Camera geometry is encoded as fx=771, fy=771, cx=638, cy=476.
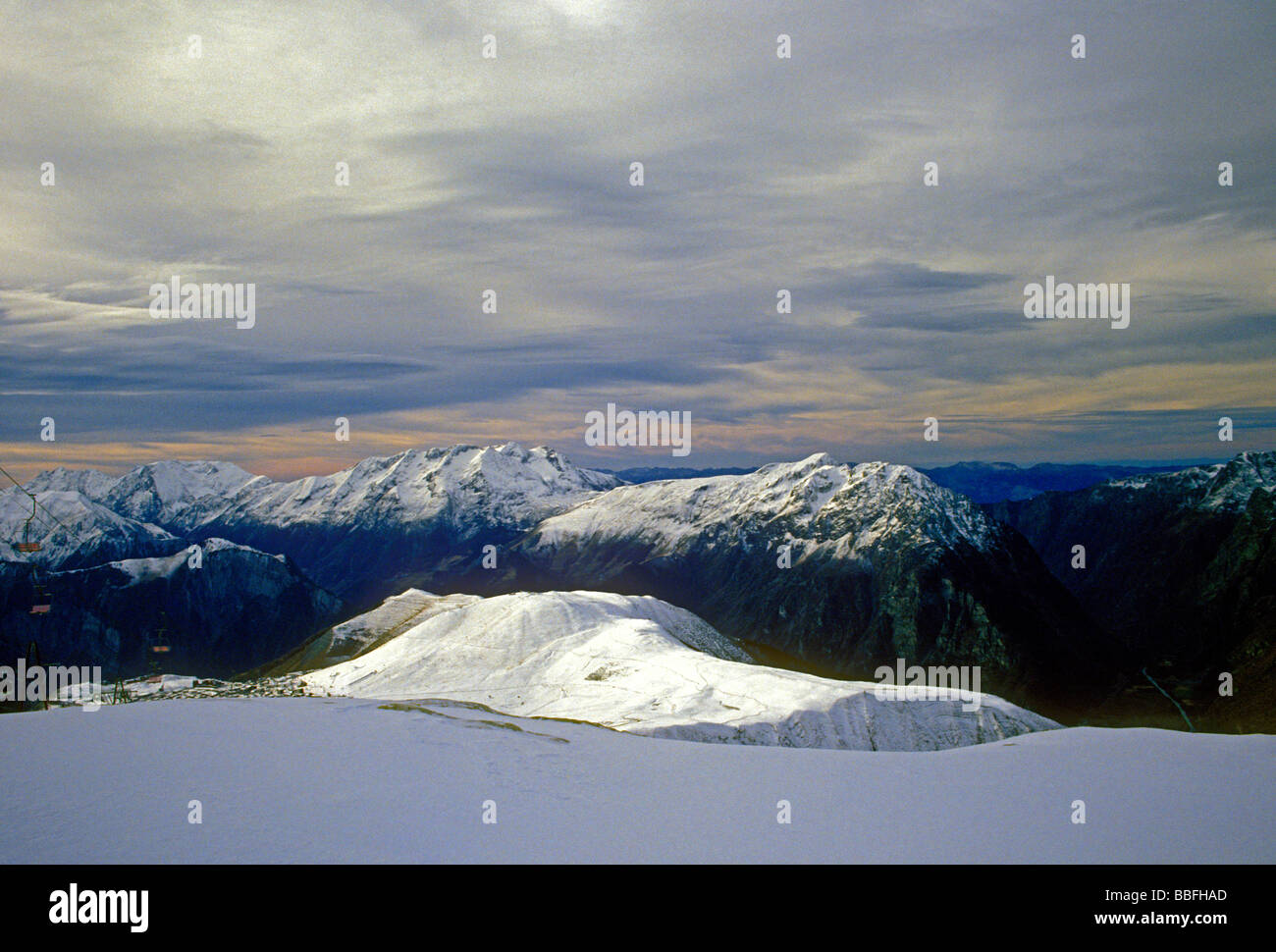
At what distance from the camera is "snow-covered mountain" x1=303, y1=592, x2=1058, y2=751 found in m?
69.9

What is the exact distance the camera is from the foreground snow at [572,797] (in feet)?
42.7

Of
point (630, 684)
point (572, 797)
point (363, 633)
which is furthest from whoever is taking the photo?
point (363, 633)

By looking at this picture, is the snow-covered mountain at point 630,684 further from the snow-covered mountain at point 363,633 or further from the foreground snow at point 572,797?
the foreground snow at point 572,797

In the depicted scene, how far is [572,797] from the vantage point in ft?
51.5

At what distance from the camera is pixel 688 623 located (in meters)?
166

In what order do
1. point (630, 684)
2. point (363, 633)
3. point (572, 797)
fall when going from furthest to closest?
point (363, 633) → point (630, 684) → point (572, 797)

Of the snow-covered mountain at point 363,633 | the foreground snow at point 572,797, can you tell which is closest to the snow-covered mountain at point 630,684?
the snow-covered mountain at point 363,633

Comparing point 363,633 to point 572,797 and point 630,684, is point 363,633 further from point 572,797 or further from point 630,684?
point 572,797

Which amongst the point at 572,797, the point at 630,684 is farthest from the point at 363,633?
the point at 572,797

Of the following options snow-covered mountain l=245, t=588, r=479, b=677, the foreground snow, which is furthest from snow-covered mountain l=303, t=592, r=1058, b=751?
the foreground snow

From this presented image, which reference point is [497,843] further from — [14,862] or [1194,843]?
[1194,843]

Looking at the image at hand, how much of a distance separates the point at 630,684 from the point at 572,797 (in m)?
74.1
